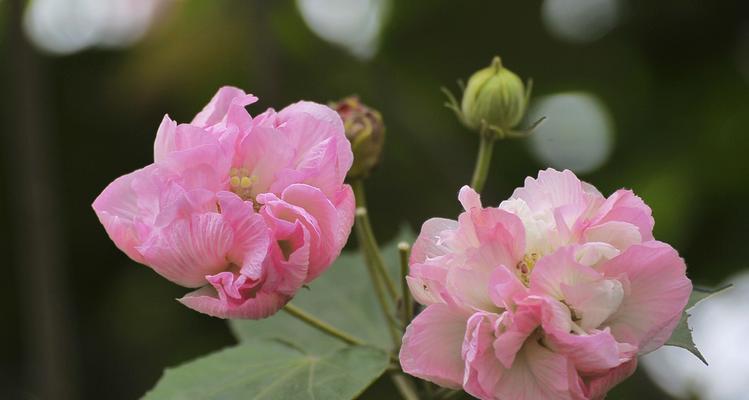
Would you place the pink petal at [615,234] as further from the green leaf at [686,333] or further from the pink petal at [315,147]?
the pink petal at [315,147]

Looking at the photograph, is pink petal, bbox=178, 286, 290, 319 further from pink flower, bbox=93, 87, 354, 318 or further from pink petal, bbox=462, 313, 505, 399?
pink petal, bbox=462, 313, 505, 399

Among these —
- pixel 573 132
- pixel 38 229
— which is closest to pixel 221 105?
pixel 38 229

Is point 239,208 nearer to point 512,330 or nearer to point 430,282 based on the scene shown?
point 430,282

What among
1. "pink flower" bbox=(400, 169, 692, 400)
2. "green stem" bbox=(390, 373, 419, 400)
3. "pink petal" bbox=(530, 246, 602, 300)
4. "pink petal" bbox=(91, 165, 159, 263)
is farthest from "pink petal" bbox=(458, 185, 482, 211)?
"green stem" bbox=(390, 373, 419, 400)

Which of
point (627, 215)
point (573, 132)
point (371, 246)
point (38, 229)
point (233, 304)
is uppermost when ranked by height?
point (627, 215)

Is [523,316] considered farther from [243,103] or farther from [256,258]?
[243,103]

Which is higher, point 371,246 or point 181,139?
point 181,139
